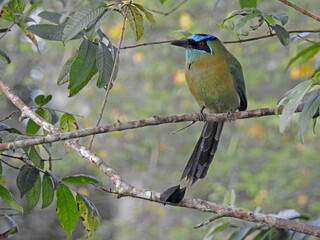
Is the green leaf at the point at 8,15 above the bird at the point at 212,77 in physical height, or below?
above

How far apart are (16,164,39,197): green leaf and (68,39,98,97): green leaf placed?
285 millimetres

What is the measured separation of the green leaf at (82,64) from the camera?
1621mm

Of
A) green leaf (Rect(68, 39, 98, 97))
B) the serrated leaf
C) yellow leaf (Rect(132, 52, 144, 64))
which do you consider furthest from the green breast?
yellow leaf (Rect(132, 52, 144, 64))

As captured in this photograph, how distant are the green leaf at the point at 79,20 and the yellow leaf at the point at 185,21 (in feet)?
14.5

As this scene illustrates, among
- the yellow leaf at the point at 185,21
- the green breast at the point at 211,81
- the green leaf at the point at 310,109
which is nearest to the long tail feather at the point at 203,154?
the green breast at the point at 211,81

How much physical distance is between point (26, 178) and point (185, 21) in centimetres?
448

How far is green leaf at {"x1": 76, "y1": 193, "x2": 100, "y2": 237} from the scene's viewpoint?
5.33 ft

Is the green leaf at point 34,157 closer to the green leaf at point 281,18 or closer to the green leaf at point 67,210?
the green leaf at point 67,210

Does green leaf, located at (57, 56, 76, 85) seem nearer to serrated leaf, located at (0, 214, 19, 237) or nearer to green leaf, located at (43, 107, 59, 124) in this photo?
green leaf, located at (43, 107, 59, 124)

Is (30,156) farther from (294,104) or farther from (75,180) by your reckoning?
(294,104)

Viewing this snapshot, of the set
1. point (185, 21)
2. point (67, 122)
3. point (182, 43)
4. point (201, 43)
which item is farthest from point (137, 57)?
point (67, 122)

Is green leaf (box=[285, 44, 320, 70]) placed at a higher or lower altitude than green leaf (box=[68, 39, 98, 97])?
lower

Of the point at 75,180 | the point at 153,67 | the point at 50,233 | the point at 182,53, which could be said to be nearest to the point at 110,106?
the point at 153,67

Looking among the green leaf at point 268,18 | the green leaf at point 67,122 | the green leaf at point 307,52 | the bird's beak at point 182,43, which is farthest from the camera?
the bird's beak at point 182,43
